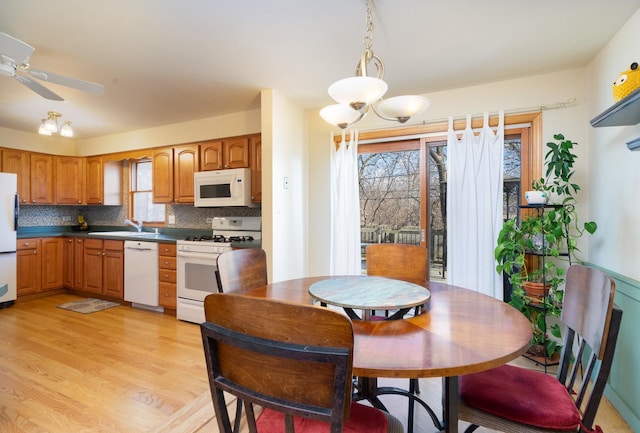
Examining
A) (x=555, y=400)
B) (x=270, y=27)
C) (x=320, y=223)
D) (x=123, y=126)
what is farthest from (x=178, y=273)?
(x=555, y=400)

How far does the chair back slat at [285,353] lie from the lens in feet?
2.25

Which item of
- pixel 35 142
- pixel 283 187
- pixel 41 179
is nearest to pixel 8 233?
pixel 41 179

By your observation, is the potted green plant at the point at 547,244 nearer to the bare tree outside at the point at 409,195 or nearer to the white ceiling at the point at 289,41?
the bare tree outside at the point at 409,195

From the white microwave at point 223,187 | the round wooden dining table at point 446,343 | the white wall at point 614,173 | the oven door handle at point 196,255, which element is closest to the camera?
the round wooden dining table at point 446,343

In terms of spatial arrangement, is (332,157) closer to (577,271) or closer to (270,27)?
(270,27)

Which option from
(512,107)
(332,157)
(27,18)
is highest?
(27,18)

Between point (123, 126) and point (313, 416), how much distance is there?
4.76 m

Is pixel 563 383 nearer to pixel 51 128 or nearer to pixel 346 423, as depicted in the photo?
pixel 346 423

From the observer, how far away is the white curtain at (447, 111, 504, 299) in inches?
107

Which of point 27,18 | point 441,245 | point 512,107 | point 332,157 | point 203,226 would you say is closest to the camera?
point 27,18

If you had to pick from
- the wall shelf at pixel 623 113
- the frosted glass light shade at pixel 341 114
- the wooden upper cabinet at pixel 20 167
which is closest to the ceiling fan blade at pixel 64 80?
the frosted glass light shade at pixel 341 114

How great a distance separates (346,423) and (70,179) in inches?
219

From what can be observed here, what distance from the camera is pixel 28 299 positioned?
13.8 ft

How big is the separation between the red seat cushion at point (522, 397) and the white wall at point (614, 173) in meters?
1.14
